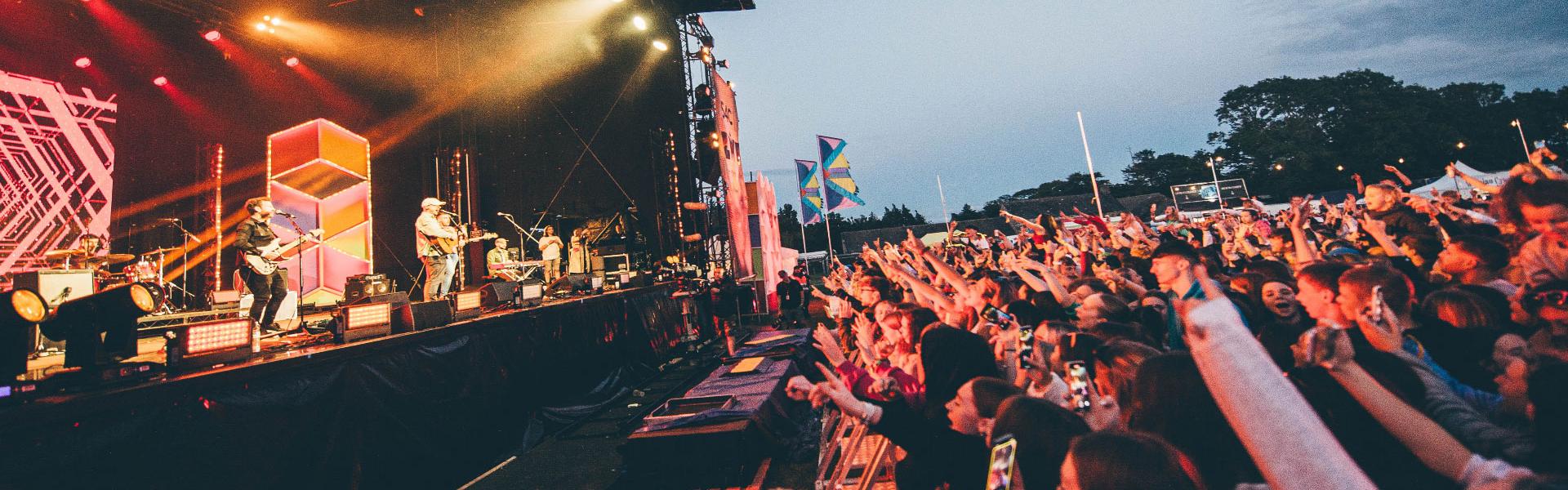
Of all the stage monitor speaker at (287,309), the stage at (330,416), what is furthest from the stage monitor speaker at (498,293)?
the stage monitor speaker at (287,309)

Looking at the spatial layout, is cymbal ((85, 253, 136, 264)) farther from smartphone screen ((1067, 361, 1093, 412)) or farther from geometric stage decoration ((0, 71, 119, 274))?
smartphone screen ((1067, 361, 1093, 412))

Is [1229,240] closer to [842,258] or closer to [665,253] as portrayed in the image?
[665,253]

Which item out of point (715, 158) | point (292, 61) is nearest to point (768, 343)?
point (715, 158)

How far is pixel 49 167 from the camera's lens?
866 cm

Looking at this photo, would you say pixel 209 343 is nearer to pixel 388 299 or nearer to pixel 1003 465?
pixel 388 299

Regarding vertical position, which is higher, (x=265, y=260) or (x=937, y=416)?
(x=265, y=260)

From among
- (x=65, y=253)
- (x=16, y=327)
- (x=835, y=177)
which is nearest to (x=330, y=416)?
(x=16, y=327)

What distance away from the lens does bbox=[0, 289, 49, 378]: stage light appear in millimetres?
2641

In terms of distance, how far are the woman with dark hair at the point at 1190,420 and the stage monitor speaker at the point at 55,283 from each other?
789 centimetres

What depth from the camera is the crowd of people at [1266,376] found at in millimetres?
797

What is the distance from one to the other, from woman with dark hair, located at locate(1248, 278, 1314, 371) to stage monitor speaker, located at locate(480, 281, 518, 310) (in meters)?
6.58

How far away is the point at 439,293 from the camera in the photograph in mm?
7832

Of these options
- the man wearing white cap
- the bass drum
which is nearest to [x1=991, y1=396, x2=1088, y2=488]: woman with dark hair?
the man wearing white cap

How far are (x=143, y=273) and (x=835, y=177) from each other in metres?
15.2
